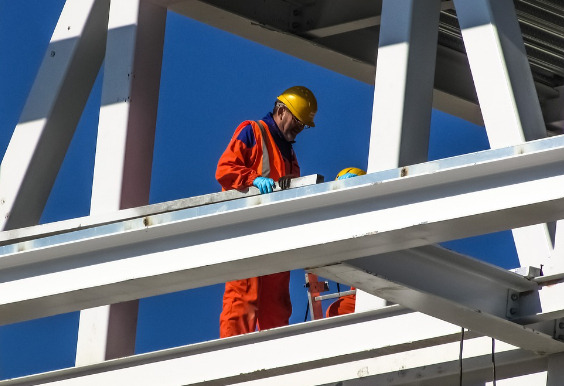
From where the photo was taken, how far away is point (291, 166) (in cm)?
1062

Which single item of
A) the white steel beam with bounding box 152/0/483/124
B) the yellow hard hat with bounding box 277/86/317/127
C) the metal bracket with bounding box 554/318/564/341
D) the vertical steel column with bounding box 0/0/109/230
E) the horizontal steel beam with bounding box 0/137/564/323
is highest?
the white steel beam with bounding box 152/0/483/124

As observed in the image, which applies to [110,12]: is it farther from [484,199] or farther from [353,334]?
[484,199]

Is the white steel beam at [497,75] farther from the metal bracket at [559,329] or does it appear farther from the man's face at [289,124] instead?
the man's face at [289,124]

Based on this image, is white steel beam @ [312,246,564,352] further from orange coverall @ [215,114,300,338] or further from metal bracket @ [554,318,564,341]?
orange coverall @ [215,114,300,338]

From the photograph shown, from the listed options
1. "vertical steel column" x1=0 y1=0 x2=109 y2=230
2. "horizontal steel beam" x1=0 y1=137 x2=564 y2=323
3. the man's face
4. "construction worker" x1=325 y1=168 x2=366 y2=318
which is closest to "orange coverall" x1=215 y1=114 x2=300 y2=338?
the man's face

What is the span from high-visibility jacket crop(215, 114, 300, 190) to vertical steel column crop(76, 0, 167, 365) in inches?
20.6

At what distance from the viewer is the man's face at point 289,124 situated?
1066 centimetres

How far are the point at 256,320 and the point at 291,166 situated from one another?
1155mm

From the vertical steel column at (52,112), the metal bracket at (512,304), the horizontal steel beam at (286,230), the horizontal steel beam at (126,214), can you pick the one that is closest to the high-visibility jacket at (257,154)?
the vertical steel column at (52,112)

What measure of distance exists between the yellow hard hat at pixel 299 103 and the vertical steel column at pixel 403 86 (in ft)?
8.71

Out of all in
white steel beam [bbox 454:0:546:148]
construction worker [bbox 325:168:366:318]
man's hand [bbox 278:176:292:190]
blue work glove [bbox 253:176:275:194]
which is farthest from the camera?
construction worker [bbox 325:168:366:318]

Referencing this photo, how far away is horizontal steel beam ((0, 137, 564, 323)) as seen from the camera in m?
6.47

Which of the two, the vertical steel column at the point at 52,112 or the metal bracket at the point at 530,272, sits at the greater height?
the vertical steel column at the point at 52,112

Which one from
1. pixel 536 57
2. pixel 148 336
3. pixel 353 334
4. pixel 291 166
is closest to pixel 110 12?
pixel 291 166
